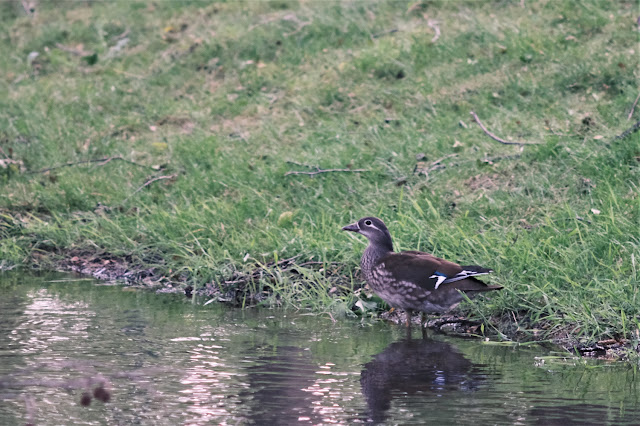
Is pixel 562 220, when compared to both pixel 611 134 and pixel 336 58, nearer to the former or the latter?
pixel 611 134

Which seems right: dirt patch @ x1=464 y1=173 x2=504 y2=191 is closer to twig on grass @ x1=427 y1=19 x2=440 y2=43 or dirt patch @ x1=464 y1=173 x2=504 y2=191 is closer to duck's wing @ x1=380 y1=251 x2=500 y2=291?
duck's wing @ x1=380 y1=251 x2=500 y2=291

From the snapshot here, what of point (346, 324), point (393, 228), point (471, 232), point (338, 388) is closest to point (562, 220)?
point (471, 232)

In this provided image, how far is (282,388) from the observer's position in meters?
5.62

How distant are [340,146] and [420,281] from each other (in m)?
4.47

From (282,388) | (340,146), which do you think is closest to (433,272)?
(282,388)

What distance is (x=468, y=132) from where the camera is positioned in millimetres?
10836

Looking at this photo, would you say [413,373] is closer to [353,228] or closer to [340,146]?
[353,228]

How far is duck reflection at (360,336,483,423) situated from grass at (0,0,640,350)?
81 cm

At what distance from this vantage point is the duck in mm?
6941

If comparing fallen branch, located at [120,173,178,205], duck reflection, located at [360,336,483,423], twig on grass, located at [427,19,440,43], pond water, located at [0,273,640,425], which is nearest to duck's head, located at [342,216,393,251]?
pond water, located at [0,273,640,425]

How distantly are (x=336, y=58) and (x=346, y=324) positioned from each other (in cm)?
716

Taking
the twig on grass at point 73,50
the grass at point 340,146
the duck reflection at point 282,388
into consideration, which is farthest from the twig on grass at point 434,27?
the duck reflection at point 282,388

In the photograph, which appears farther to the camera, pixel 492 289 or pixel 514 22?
pixel 514 22

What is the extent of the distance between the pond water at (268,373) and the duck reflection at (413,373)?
0.01m
